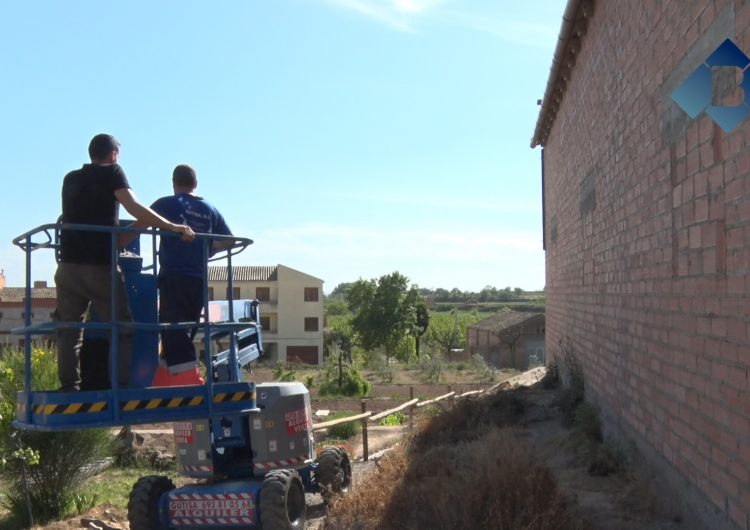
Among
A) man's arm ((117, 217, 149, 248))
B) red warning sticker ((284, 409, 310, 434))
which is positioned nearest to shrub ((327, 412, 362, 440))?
red warning sticker ((284, 409, 310, 434))

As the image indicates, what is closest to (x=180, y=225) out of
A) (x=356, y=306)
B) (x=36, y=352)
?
(x=36, y=352)

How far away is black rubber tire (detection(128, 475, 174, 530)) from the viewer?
7758 millimetres

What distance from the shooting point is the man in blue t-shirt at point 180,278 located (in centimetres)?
582

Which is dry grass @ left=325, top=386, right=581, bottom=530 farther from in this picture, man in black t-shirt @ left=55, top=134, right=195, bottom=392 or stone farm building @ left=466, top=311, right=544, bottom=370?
stone farm building @ left=466, top=311, right=544, bottom=370

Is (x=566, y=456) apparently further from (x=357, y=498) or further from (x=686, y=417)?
(x=686, y=417)

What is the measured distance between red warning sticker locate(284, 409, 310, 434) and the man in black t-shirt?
125 inches

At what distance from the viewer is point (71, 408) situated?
206 inches

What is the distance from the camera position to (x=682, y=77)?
19.0 feet

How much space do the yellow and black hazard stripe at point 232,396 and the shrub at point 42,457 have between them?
5665 mm

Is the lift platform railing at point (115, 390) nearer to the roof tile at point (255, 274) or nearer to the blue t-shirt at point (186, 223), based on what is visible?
the blue t-shirt at point (186, 223)

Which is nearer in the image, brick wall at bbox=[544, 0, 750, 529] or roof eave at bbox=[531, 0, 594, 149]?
brick wall at bbox=[544, 0, 750, 529]

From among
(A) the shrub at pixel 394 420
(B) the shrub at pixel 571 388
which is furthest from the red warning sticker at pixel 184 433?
(A) the shrub at pixel 394 420

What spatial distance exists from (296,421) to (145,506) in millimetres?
1744

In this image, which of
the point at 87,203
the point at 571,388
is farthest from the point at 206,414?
the point at 571,388
